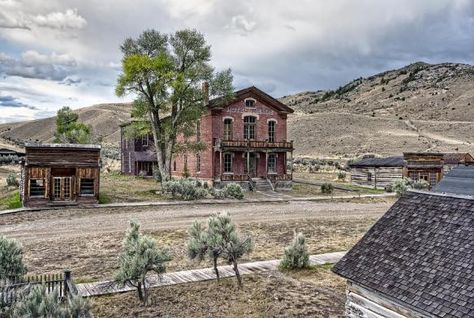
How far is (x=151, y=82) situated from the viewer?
34.7 m

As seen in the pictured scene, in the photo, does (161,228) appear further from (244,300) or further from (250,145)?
(250,145)

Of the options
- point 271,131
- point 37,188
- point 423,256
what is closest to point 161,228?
point 37,188

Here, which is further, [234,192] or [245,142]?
[245,142]

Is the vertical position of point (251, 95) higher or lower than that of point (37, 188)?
higher

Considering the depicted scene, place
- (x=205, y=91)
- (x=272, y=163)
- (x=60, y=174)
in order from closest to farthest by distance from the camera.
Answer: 1. (x=60, y=174)
2. (x=205, y=91)
3. (x=272, y=163)

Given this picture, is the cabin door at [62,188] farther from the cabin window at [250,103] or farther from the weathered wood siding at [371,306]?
the weathered wood siding at [371,306]

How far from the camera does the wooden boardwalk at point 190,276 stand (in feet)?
35.2

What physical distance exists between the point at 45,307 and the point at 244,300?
185 inches

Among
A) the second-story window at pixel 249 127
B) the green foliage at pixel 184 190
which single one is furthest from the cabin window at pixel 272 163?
the green foliage at pixel 184 190

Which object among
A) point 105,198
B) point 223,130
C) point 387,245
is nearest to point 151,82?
point 223,130

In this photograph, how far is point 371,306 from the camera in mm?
8094

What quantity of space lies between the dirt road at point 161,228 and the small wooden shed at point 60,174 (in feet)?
5.17

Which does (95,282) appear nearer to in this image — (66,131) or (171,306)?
(171,306)

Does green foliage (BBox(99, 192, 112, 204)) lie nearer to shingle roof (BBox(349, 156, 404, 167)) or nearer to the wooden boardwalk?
the wooden boardwalk
